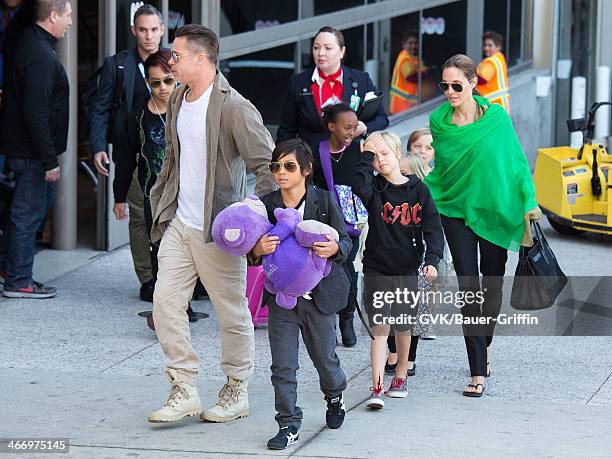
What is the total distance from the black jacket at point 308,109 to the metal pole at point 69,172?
8.44ft

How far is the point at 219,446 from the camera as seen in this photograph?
5.83 m

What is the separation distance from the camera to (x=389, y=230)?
6645 mm

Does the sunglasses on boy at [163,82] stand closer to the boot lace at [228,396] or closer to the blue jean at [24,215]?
the blue jean at [24,215]

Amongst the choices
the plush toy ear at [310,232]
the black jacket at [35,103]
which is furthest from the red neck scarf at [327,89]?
the plush toy ear at [310,232]

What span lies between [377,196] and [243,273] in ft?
2.75

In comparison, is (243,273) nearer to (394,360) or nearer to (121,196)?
(394,360)

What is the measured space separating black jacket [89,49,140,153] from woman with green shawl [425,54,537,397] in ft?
8.10

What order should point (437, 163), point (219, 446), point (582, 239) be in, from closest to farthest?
point (219, 446) → point (437, 163) → point (582, 239)

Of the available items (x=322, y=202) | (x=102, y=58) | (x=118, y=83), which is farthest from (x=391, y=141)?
(x=102, y=58)

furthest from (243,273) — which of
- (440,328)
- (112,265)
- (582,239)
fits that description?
(582,239)

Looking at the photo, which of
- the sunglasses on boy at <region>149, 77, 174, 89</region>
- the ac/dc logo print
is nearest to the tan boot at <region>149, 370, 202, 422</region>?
the ac/dc logo print

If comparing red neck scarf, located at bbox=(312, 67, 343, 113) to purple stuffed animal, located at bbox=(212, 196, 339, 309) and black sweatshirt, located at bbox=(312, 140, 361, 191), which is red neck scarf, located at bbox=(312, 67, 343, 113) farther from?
purple stuffed animal, located at bbox=(212, 196, 339, 309)

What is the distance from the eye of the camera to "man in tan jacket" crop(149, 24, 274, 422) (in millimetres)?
6117

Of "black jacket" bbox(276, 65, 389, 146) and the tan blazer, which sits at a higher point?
"black jacket" bbox(276, 65, 389, 146)
